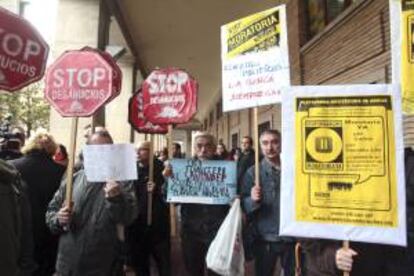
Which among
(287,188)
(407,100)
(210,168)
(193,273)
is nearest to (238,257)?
(193,273)

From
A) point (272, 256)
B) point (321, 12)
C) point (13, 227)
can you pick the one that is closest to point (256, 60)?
point (272, 256)

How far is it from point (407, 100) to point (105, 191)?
2.09m

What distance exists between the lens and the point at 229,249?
4.37 meters

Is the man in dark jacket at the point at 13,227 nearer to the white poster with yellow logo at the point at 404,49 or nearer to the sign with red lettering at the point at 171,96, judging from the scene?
the white poster with yellow logo at the point at 404,49

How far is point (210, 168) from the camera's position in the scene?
5.21m

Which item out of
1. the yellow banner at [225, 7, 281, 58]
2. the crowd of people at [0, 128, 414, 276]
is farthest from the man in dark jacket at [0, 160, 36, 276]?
the yellow banner at [225, 7, 281, 58]

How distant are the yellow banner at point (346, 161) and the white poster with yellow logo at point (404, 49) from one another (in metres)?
0.26

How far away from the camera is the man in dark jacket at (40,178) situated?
482 centimetres

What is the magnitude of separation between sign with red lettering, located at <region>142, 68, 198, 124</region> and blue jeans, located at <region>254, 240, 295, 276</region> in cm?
214

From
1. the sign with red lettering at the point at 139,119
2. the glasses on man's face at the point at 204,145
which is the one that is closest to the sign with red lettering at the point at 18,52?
the glasses on man's face at the point at 204,145

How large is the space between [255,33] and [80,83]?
153 cm

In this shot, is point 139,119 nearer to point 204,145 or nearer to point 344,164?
point 204,145

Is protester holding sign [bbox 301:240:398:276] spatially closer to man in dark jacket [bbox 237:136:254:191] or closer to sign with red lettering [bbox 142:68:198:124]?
man in dark jacket [bbox 237:136:254:191]

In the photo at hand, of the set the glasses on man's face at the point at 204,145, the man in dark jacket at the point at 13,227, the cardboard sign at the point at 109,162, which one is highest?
the glasses on man's face at the point at 204,145
